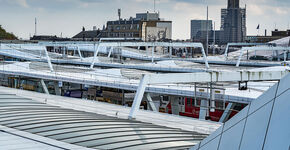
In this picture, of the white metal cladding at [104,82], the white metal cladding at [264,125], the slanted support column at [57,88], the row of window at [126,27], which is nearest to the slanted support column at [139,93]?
the white metal cladding at [104,82]

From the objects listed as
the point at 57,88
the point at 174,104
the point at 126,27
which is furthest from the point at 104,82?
the point at 126,27

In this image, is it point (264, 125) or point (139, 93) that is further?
point (139, 93)

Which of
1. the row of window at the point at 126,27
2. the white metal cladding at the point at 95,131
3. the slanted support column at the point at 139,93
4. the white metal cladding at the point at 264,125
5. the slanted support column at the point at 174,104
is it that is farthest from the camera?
the row of window at the point at 126,27

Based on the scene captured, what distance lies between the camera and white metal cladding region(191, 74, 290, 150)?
8461 mm

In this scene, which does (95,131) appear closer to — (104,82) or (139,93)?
(139,93)

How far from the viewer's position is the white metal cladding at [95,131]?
17625 millimetres

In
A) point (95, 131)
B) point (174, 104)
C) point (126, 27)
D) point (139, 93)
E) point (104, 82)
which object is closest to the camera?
point (95, 131)

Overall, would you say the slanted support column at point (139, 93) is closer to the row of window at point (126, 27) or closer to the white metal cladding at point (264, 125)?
the white metal cladding at point (264, 125)

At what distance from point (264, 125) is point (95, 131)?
1079cm

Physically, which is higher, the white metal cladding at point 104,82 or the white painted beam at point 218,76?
the white painted beam at point 218,76

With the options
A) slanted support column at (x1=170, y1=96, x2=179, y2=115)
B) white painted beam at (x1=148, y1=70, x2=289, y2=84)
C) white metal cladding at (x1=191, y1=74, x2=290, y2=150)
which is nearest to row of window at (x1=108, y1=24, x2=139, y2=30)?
slanted support column at (x1=170, y1=96, x2=179, y2=115)

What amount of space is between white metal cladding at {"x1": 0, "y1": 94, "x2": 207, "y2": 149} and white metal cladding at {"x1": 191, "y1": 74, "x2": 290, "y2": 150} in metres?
6.22

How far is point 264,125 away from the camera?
9.35 meters

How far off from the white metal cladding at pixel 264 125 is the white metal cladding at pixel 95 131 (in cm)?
622
